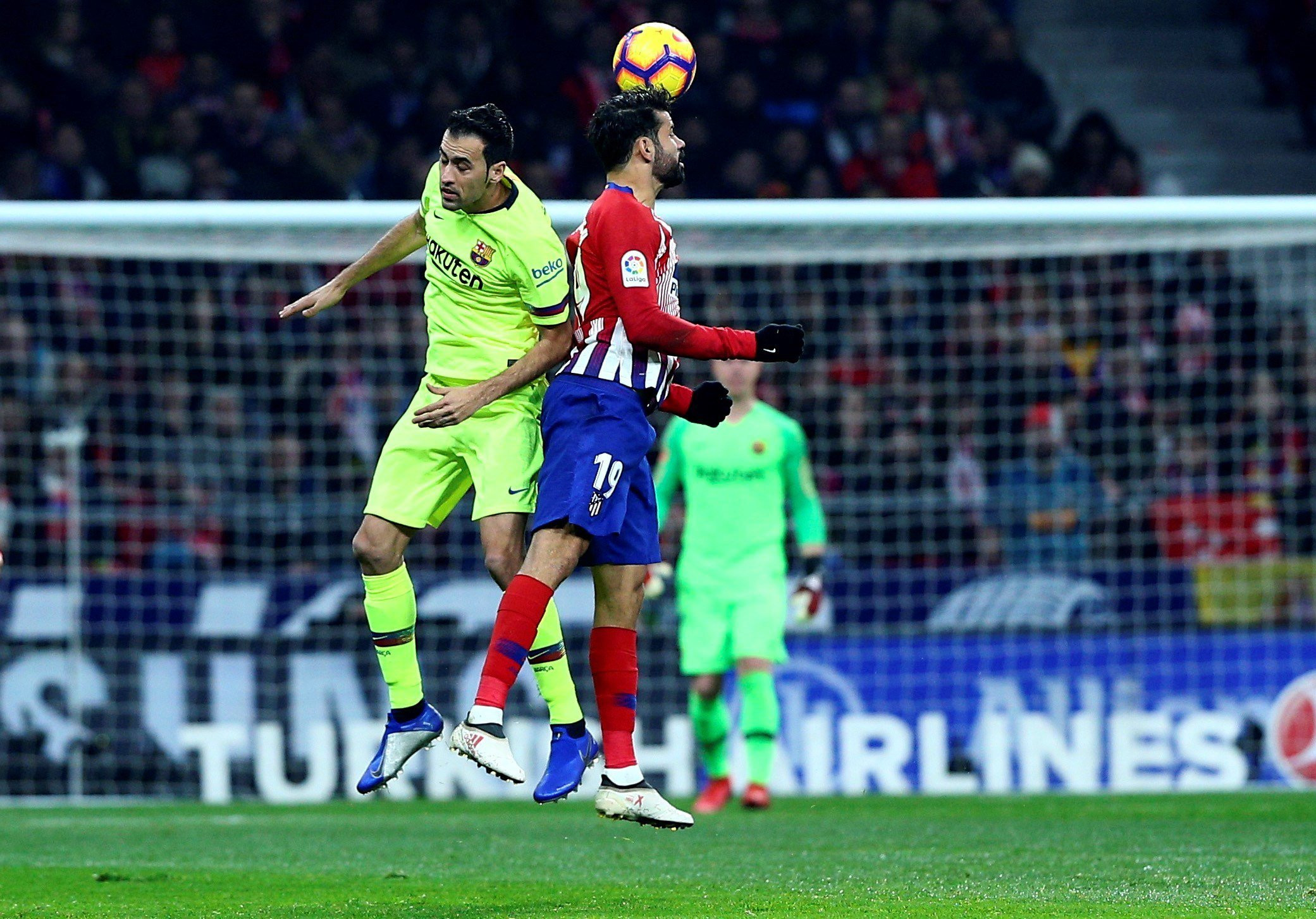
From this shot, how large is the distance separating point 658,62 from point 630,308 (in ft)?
3.79

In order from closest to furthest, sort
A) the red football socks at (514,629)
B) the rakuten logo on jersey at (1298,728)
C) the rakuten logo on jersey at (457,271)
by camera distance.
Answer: the red football socks at (514,629), the rakuten logo on jersey at (457,271), the rakuten logo on jersey at (1298,728)

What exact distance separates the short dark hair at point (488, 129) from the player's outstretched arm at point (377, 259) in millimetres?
444

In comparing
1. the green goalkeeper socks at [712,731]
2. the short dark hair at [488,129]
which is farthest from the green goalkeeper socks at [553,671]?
the green goalkeeper socks at [712,731]

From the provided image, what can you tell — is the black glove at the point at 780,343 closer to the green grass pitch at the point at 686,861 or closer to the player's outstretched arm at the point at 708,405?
the player's outstretched arm at the point at 708,405

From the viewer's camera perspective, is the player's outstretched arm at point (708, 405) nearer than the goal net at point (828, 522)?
Yes

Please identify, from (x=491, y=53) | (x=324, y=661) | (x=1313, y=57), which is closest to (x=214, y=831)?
(x=324, y=661)

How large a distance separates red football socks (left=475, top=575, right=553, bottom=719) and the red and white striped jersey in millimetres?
701

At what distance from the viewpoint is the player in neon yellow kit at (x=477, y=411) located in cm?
605

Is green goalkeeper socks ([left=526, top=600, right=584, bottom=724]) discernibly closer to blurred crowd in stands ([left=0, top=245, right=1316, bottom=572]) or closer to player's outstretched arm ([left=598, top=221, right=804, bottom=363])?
player's outstretched arm ([left=598, top=221, right=804, bottom=363])

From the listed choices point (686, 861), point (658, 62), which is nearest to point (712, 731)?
point (686, 861)

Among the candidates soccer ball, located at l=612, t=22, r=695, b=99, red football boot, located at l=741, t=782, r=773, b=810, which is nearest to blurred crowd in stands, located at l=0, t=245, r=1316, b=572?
red football boot, located at l=741, t=782, r=773, b=810

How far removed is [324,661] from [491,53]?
6.60 m

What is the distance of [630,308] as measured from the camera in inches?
229

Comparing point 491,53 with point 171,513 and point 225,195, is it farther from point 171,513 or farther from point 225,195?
point 171,513
